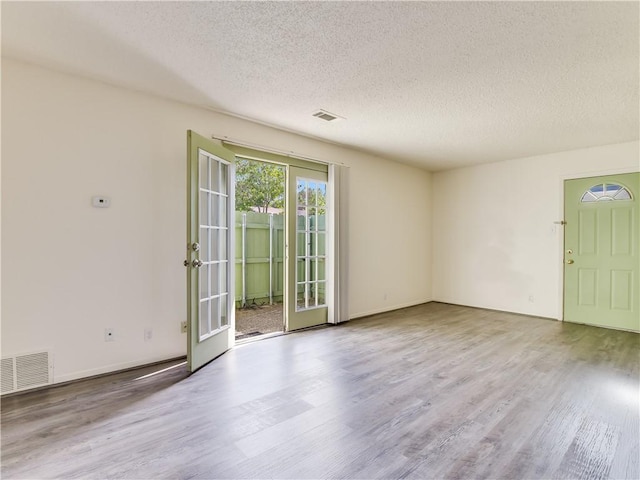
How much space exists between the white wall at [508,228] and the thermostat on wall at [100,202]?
5.54 meters

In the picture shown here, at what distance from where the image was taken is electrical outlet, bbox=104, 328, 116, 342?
9.30 ft

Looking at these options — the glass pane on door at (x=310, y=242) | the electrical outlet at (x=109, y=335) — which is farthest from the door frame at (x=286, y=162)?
the electrical outlet at (x=109, y=335)

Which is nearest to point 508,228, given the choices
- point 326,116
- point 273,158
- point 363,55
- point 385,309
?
point 385,309

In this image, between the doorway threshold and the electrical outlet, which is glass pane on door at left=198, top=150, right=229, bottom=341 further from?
the electrical outlet

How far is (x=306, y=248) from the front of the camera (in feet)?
14.5

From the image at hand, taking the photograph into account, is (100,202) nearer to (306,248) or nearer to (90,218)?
(90,218)

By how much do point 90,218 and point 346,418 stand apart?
2.63 metres

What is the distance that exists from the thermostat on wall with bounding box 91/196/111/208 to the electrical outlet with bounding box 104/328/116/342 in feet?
3.56

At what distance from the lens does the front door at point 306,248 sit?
4.23m

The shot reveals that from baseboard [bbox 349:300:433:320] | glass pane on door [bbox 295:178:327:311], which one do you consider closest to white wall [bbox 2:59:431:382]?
glass pane on door [bbox 295:178:327:311]

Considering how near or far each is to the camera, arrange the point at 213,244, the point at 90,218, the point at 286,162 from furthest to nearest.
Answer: the point at 286,162, the point at 213,244, the point at 90,218

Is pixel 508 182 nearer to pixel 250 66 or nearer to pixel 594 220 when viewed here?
pixel 594 220

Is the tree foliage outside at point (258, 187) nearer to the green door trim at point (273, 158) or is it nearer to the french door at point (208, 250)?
the green door trim at point (273, 158)

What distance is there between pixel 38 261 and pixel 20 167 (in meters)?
0.73
